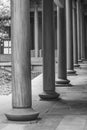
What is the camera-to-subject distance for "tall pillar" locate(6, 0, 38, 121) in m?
9.70

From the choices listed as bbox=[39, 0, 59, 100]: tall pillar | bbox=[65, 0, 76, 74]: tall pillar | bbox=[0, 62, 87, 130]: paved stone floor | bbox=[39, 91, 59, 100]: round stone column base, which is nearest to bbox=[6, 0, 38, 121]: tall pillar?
bbox=[0, 62, 87, 130]: paved stone floor

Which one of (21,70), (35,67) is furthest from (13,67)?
(35,67)

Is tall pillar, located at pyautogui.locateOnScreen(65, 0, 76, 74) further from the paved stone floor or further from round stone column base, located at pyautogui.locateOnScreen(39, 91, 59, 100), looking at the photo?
round stone column base, located at pyautogui.locateOnScreen(39, 91, 59, 100)

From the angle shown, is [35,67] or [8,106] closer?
[8,106]

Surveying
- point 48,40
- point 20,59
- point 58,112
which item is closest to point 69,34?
point 48,40

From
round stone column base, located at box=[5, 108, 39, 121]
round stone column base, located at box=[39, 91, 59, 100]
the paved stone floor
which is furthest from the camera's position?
round stone column base, located at box=[39, 91, 59, 100]

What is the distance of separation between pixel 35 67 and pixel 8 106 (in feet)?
64.2

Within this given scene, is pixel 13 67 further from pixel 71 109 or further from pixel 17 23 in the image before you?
pixel 71 109

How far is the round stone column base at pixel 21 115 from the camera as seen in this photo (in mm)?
9586

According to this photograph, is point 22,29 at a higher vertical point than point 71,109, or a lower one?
higher

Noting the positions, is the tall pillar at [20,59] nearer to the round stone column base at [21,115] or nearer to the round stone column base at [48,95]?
the round stone column base at [21,115]

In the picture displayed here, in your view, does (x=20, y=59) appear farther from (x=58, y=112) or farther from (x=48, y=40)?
(x=48, y=40)

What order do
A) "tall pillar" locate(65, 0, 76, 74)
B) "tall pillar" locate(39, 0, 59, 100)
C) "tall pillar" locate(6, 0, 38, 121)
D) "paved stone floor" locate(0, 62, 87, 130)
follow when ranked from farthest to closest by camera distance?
"tall pillar" locate(65, 0, 76, 74) → "tall pillar" locate(39, 0, 59, 100) → "tall pillar" locate(6, 0, 38, 121) → "paved stone floor" locate(0, 62, 87, 130)

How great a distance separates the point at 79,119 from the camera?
9.98 meters
